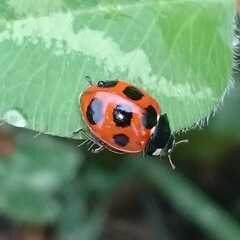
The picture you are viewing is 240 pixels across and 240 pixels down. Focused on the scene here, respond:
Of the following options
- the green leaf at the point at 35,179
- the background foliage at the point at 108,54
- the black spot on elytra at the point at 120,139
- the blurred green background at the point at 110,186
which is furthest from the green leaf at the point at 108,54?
the green leaf at the point at 35,179

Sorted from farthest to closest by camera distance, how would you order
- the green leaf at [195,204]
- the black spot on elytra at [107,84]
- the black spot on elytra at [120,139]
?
the green leaf at [195,204] < the black spot on elytra at [120,139] < the black spot on elytra at [107,84]

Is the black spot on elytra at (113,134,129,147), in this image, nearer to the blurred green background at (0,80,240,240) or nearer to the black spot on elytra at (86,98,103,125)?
the black spot on elytra at (86,98,103,125)

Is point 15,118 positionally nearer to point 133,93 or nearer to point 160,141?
point 133,93

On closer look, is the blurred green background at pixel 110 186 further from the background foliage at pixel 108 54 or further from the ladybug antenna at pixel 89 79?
the ladybug antenna at pixel 89 79

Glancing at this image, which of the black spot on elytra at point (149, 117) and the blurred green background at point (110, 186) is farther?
the blurred green background at point (110, 186)

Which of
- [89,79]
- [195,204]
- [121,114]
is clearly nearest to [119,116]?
[121,114]

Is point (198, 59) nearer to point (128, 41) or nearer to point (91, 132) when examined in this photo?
point (128, 41)

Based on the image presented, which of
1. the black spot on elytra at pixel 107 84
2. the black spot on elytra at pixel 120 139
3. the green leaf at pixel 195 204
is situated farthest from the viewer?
the green leaf at pixel 195 204
